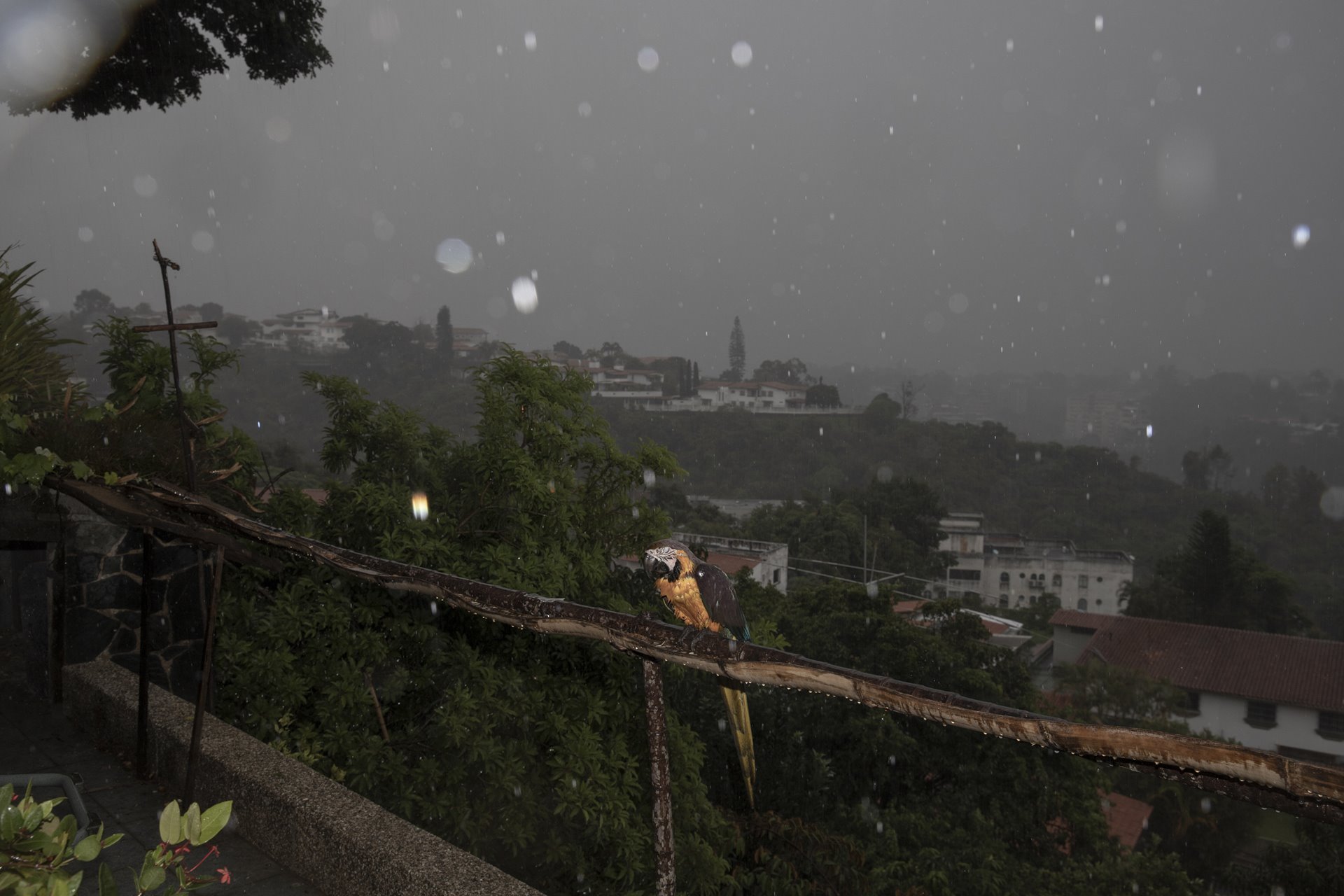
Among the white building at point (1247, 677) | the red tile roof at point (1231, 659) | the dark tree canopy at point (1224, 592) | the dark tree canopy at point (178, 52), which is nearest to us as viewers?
the dark tree canopy at point (178, 52)

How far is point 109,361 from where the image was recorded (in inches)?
208

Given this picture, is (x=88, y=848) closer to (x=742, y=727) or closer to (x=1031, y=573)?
(x=742, y=727)

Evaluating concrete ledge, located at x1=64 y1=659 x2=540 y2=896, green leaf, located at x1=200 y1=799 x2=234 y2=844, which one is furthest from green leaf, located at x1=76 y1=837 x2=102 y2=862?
concrete ledge, located at x1=64 y1=659 x2=540 y2=896

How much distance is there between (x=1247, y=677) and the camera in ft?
83.7

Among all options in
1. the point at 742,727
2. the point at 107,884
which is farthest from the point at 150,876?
the point at 742,727

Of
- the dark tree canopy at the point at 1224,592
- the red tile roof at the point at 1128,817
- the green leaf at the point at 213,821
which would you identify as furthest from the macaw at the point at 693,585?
the dark tree canopy at the point at 1224,592

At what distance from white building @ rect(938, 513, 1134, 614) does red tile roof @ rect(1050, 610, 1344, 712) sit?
13647 millimetres

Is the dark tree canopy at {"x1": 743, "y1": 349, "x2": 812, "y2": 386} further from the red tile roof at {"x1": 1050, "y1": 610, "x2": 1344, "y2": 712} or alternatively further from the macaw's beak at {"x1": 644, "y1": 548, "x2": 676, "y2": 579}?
the macaw's beak at {"x1": 644, "y1": 548, "x2": 676, "y2": 579}

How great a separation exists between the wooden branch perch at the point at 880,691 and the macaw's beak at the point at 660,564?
357 mm

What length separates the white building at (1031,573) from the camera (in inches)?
1656

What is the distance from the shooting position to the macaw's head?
7.22 feet

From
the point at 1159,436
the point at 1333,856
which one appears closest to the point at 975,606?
the point at 1333,856

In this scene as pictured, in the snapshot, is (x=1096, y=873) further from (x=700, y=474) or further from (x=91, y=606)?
(x=700, y=474)

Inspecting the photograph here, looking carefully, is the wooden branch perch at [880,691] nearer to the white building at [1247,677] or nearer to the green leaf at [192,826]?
the green leaf at [192,826]
